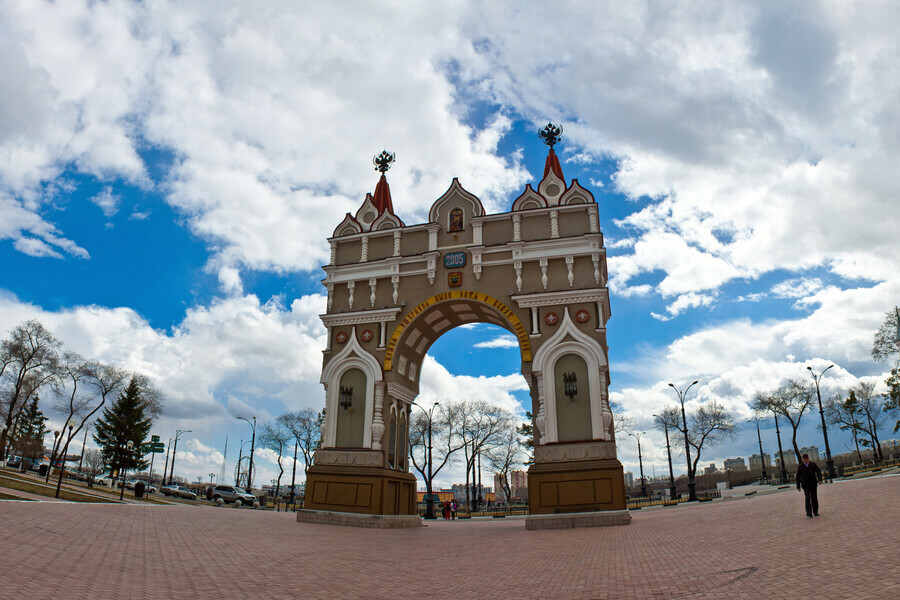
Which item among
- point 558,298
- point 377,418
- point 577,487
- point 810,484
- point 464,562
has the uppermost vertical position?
point 558,298

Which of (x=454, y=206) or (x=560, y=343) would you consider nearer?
(x=560, y=343)

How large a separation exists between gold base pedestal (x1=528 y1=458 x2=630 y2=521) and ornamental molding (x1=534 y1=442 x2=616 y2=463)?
0.56 feet

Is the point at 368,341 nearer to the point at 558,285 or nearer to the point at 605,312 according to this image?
the point at 558,285

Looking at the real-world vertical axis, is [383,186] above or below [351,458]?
above

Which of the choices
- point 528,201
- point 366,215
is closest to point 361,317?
point 366,215

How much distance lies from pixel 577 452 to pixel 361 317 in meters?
10.1

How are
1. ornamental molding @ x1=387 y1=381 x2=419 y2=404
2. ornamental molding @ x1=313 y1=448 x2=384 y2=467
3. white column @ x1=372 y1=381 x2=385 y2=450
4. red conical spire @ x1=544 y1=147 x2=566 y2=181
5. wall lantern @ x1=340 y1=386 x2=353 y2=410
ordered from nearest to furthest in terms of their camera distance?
ornamental molding @ x1=313 y1=448 x2=384 y2=467 → white column @ x1=372 y1=381 x2=385 y2=450 → wall lantern @ x1=340 y1=386 x2=353 y2=410 → ornamental molding @ x1=387 y1=381 x2=419 y2=404 → red conical spire @ x1=544 y1=147 x2=566 y2=181

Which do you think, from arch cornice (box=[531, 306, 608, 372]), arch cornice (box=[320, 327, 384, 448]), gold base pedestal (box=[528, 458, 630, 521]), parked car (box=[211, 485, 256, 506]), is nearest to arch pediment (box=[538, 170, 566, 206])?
arch cornice (box=[531, 306, 608, 372])

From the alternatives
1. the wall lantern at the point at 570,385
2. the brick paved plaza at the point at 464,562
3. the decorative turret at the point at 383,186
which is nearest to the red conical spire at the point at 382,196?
the decorative turret at the point at 383,186

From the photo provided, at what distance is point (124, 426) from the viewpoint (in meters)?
50.7

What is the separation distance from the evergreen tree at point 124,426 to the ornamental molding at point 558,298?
42.5 meters

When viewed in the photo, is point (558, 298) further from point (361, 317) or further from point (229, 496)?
point (229, 496)

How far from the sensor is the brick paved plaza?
628cm

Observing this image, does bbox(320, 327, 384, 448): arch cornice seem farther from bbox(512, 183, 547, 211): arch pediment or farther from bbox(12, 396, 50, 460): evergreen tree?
bbox(12, 396, 50, 460): evergreen tree
